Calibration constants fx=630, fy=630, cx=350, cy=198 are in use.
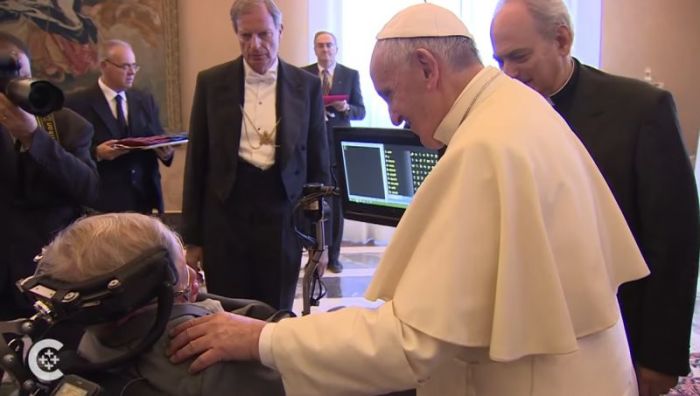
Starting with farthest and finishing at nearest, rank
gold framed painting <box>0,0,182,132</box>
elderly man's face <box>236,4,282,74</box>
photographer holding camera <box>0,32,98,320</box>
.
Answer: gold framed painting <box>0,0,182,132</box>, elderly man's face <box>236,4,282,74</box>, photographer holding camera <box>0,32,98,320</box>

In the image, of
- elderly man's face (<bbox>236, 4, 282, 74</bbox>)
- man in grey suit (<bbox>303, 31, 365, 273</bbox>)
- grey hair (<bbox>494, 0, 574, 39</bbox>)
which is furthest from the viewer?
man in grey suit (<bbox>303, 31, 365, 273</bbox>)

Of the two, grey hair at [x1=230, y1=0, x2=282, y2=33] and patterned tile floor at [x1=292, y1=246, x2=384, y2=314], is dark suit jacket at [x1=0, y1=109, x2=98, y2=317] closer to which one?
grey hair at [x1=230, y1=0, x2=282, y2=33]

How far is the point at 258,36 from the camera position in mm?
2307

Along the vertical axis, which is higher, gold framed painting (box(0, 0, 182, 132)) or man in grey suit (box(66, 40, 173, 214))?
gold framed painting (box(0, 0, 182, 132))

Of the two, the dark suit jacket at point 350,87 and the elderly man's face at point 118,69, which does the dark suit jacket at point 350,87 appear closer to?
→ the dark suit jacket at point 350,87

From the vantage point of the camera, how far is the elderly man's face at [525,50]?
1538 millimetres

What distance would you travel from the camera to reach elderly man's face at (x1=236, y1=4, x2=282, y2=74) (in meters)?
2.29

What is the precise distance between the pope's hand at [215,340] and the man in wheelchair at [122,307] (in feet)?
0.09

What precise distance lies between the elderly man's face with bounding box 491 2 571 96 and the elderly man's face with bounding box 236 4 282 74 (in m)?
1.00

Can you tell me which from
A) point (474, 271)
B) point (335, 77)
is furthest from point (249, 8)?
point (335, 77)

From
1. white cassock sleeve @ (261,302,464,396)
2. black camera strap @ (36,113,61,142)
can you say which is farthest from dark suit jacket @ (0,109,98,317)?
white cassock sleeve @ (261,302,464,396)

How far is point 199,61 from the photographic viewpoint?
5.46 meters

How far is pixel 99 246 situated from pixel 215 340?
0.86 ft

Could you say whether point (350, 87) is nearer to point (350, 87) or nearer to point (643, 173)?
point (350, 87)
